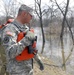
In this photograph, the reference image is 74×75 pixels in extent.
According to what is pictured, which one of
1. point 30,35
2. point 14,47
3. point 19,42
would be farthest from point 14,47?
point 30,35

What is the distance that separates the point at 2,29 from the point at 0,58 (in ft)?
8.51

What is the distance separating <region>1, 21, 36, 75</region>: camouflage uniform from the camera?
9.95 ft

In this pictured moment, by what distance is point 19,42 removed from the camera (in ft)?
10.1

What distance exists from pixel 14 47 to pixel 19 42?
0.36 feet

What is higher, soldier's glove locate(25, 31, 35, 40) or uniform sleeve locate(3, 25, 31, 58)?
soldier's glove locate(25, 31, 35, 40)

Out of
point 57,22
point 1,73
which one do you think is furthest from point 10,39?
point 57,22

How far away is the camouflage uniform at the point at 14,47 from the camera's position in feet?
9.95

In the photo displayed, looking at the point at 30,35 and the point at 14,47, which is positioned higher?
the point at 30,35

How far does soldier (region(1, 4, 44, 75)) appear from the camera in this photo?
3037 millimetres

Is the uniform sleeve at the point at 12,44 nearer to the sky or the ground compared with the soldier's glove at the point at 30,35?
nearer to the ground

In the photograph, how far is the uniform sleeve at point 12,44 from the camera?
9.91 feet

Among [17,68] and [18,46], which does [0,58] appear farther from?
[18,46]

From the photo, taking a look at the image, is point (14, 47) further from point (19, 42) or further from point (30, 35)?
point (30, 35)

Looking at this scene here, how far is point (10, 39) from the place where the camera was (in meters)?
3.04
